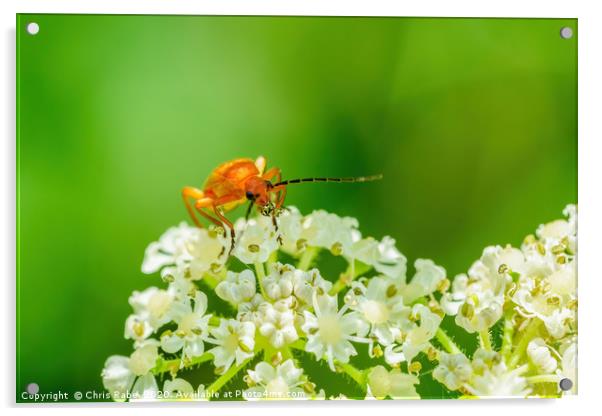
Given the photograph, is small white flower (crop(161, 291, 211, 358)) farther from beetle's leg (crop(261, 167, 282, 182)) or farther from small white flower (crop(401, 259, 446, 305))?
small white flower (crop(401, 259, 446, 305))

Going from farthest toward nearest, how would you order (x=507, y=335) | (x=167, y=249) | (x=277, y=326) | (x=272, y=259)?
(x=167, y=249), (x=272, y=259), (x=507, y=335), (x=277, y=326)

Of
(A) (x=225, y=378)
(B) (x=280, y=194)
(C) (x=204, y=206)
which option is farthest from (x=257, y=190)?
(A) (x=225, y=378)

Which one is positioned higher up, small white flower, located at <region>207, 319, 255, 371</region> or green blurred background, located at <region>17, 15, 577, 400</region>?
green blurred background, located at <region>17, 15, 577, 400</region>

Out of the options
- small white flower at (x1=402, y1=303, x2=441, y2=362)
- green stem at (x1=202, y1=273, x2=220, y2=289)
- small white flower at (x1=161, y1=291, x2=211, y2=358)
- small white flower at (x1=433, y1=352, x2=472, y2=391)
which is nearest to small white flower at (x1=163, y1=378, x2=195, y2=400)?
small white flower at (x1=161, y1=291, x2=211, y2=358)

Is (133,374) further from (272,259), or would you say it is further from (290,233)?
(290,233)

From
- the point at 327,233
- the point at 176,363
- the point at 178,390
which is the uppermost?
the point at 327,233
